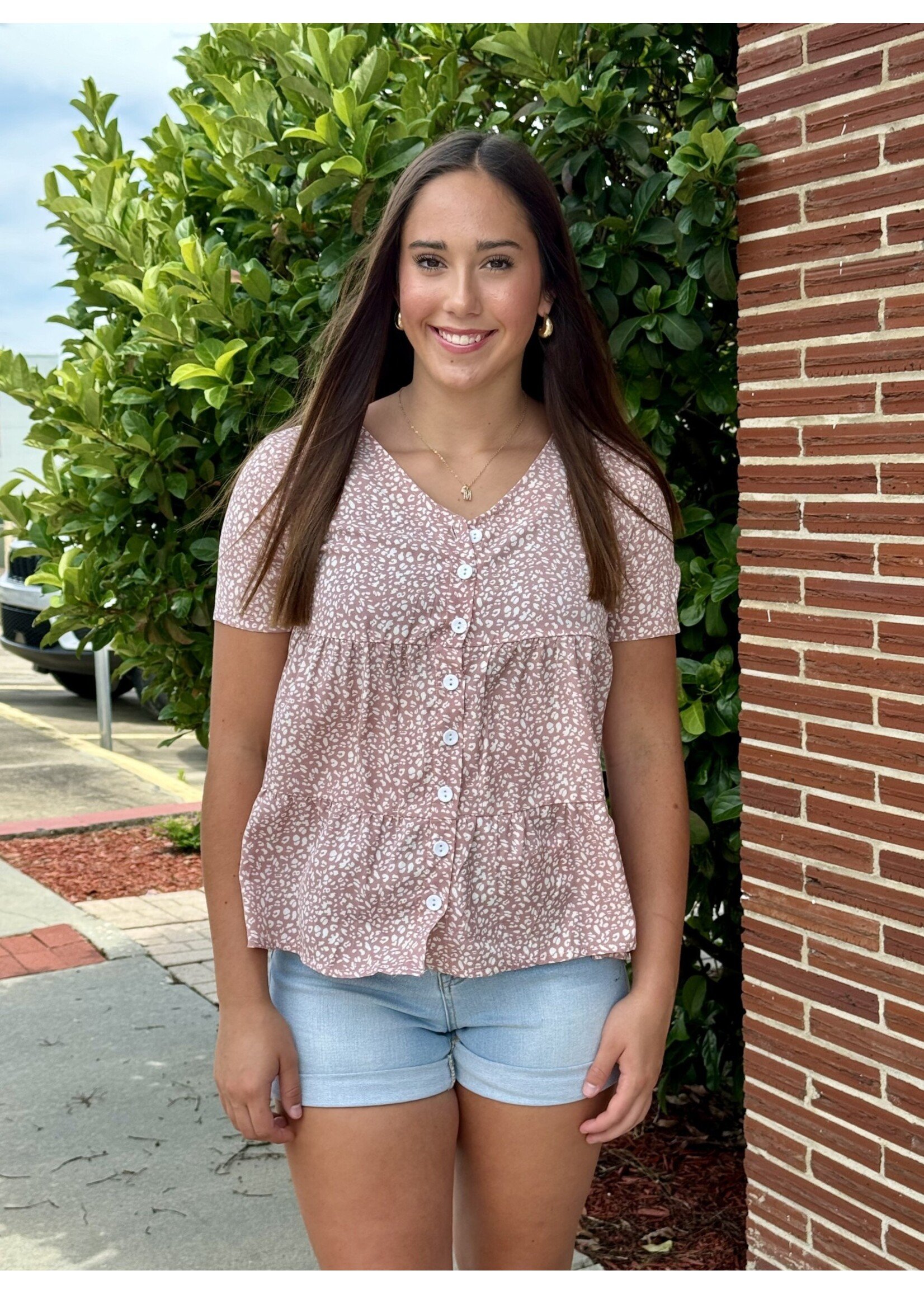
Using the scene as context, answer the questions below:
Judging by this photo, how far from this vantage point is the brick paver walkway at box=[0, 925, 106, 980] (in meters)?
5.75

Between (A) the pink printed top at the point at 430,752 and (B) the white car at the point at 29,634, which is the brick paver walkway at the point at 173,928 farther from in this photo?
(B) the white car at the point at 29,634

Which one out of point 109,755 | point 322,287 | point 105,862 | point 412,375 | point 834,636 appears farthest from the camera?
point 109,755

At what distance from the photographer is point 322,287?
3.82 meters

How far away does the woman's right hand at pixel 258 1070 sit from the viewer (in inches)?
76.8

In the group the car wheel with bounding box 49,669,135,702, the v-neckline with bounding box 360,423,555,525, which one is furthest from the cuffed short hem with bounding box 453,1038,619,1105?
the car wheel with bounding box 49,669,135,702

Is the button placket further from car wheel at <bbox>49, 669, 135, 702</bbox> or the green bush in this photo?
car wheel at <bbox>49, 669, 135, 702</bbox>

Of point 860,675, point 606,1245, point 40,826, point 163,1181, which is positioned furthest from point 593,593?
point 40,826

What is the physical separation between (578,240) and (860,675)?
1.23 metres

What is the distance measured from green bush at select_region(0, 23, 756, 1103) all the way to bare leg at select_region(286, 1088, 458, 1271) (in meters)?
1.46

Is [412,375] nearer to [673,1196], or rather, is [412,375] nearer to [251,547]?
[251,547]

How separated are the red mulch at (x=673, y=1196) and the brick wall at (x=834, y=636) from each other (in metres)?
0.42

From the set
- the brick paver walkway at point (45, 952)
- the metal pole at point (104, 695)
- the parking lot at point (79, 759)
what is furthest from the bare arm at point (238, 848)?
the metal pole at point (104, 695)

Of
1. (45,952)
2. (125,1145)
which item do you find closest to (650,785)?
(125,1145)

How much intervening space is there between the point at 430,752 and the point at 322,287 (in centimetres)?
217
